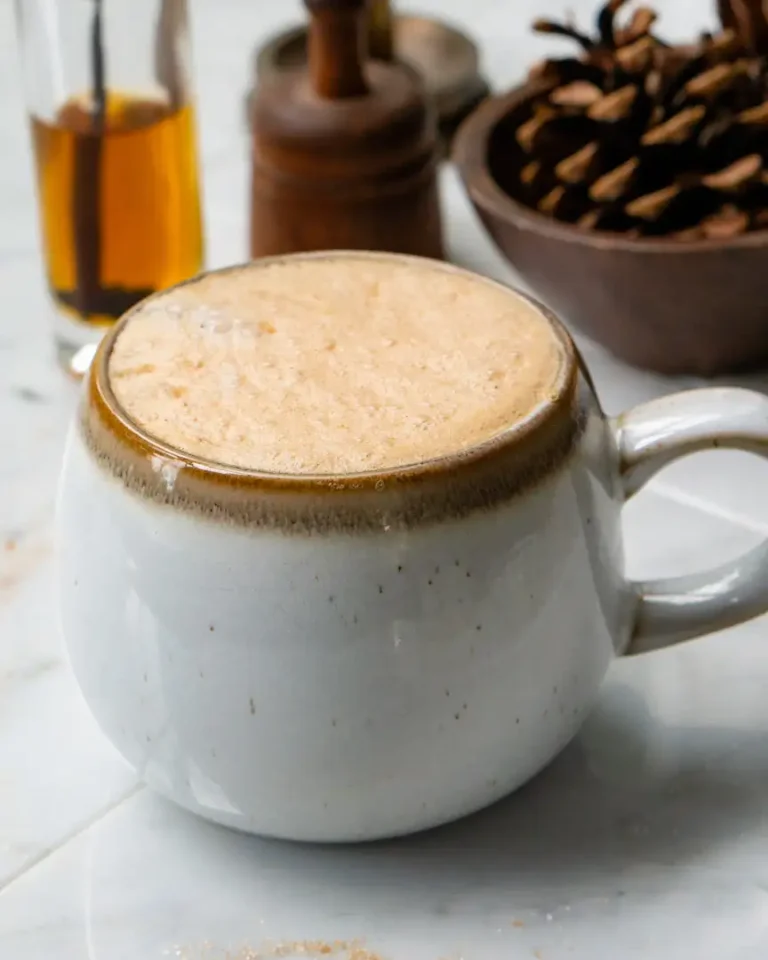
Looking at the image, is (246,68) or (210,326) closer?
(210,326)

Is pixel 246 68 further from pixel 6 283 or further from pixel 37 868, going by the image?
pixel 37 868

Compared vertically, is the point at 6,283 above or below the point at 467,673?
below

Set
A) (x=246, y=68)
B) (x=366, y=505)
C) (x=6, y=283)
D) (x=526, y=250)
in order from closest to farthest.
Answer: (x=366, y=505) → (x=526, y=250) → (x=6, y=283) → (x=246, y=68)

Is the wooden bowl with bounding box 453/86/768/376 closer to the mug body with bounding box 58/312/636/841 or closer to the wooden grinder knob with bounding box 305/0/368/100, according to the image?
the wooden grinder knob with bounding box 305/0/368/100

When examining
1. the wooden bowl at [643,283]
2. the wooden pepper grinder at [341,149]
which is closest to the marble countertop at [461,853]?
the wooden bowl at [643,283]

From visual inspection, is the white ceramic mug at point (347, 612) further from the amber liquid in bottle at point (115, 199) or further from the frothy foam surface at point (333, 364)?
the amber liquid in bottle at point (115, 199)

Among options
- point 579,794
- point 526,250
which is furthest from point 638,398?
point 579,794

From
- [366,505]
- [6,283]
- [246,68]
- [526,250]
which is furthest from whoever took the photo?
[246,68]
